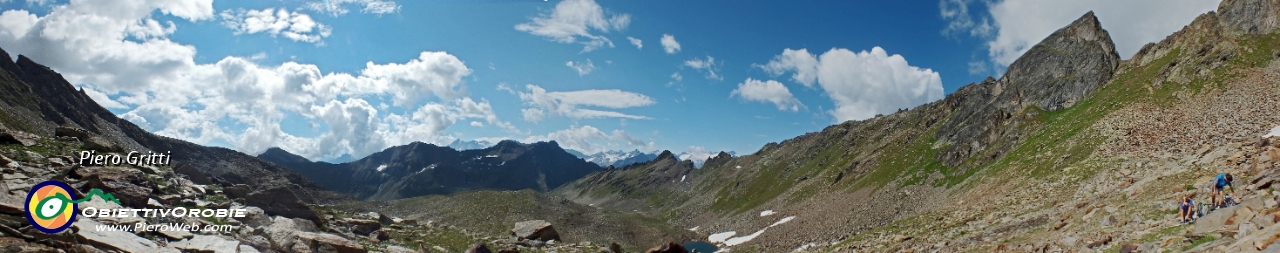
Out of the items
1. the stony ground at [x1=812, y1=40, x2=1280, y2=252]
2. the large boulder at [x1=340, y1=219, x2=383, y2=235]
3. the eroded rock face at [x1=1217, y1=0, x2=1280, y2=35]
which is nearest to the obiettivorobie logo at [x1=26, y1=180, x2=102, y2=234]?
the large boulder at [x1=340, y1=219, x2=383, y2=235]

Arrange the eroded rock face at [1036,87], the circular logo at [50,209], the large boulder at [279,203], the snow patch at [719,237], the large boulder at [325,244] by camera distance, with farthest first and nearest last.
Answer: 1. the snow patch at [719,237]
2. the eroded rock face at [1036,87]
3. the large boulder at [279,203]
4. the large boulder at [325,244]
5. the circular logo at [50,209]

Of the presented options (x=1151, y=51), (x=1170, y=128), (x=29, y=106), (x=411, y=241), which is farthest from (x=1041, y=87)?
(x=29, y=106)

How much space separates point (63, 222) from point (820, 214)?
282 feet

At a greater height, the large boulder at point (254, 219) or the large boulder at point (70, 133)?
the large boulder at point (70, 133)

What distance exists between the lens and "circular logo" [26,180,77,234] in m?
18.5

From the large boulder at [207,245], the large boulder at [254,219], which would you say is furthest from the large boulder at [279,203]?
the large boulder at [207,245]

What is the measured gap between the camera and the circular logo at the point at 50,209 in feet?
60.8

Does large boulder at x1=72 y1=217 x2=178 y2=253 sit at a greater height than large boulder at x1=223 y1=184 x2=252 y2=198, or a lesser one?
lesser

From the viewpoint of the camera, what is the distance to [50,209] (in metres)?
19.2

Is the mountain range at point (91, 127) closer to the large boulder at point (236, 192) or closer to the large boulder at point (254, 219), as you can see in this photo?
the large boulder at point (236, 192)

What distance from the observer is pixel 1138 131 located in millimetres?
48375

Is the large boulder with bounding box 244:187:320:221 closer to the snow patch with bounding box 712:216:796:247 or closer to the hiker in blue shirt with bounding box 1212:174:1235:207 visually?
the hiker in blue shirt with bounding box 1212:174:1235:207

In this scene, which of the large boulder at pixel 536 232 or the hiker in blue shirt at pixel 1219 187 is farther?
the large boulder at pixel 536 232

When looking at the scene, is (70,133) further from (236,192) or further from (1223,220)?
(1223,220)
